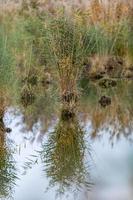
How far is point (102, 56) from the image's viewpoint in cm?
1338

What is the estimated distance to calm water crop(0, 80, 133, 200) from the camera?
5.57 m

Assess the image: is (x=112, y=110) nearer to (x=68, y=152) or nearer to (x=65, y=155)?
(x=68, y=152)

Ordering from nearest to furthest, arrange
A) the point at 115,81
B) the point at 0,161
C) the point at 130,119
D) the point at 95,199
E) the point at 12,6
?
the point at 95,199
the point at 0,161
the point at 130,119
the point at 115,81
the point at 12,6

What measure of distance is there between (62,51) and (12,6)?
5.98 metres

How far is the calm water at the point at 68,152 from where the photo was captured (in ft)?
18.3

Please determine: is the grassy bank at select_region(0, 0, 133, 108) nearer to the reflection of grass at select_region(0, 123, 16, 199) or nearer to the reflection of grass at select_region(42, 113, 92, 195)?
the reflection of grass at select_region(42, 113, 92, 195)

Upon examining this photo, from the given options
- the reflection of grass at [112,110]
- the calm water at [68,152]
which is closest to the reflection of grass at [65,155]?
the calm water at [68,152]

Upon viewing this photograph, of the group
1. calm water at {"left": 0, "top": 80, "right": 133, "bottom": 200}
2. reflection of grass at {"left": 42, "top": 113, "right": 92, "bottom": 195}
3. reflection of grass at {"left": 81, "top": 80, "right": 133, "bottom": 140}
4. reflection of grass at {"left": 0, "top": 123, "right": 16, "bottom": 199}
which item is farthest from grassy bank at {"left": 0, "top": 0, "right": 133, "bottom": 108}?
reflection of grass at {"left": 0, "top": 123, "right": 16, "bottom": 199}

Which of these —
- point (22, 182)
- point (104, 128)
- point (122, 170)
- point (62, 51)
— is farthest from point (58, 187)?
point (62, 51)

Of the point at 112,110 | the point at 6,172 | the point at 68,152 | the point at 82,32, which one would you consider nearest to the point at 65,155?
the point at 68,152

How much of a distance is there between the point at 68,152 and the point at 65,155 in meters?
0.14

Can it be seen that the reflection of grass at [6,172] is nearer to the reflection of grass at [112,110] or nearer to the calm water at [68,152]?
the calm water at [68,152]

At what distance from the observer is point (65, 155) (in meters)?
6.67

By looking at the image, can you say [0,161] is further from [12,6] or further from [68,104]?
[12,6]
